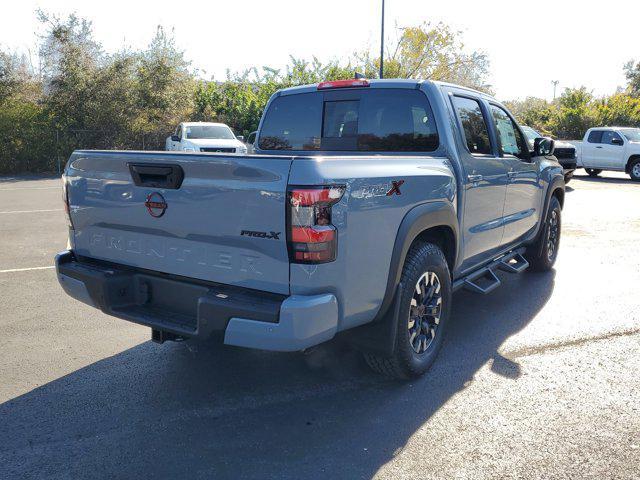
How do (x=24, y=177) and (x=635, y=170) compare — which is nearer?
(x=635, y=170)

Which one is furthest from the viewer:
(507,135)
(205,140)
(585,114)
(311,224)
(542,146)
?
(585,114)

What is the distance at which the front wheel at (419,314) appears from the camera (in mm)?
3486

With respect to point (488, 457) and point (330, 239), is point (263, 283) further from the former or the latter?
point (488, 457)

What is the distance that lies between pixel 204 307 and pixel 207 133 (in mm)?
15504

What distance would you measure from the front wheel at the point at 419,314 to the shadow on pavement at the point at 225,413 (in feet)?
0.46

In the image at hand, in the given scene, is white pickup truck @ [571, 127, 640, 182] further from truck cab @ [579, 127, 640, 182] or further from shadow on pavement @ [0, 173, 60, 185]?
shadow on pavement @ [0, 173, 60, 185]

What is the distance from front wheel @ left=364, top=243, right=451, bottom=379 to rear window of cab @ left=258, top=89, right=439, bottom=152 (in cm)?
94

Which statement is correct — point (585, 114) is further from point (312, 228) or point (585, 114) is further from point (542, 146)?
point (312, 228)

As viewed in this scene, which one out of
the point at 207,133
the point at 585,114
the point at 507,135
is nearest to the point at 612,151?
the point at 585,114

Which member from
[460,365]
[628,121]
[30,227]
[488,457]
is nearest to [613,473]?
[488,457]

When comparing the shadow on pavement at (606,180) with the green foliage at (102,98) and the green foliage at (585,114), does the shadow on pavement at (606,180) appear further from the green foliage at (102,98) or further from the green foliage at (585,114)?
the green foliage at (102,98)

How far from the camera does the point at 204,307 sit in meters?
2.89

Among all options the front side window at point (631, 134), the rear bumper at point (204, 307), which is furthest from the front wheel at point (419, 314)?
the front side window at point (631, 134)

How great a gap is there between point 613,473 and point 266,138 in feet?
11.8
